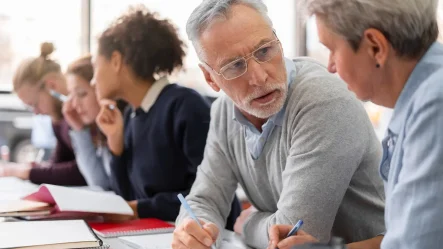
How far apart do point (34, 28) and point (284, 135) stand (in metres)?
3.21

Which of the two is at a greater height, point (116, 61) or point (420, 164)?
point (420, 164)

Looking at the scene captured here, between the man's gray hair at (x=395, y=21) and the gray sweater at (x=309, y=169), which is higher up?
the man's gray hair at (x=395, y=21)

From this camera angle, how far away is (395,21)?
973 millimetres

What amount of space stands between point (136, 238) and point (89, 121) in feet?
3.86

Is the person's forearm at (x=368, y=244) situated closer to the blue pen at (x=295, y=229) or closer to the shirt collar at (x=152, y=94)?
the blue pen at (x=295, y=229)

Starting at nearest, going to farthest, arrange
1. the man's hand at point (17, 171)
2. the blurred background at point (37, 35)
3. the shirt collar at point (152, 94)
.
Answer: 1. the shirt collar at point (152, 94)
2. the man's hand at point (17, 171)
3. the blurred background at point (37, 35)

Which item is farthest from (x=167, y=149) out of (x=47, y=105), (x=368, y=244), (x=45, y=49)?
(x=45, y=49)

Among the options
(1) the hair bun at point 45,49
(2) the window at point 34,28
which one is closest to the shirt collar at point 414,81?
(1) the hair bun at point 45,49

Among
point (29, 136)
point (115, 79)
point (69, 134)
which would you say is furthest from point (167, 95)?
point (29, 136)

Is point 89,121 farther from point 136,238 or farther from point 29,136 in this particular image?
point 29,136

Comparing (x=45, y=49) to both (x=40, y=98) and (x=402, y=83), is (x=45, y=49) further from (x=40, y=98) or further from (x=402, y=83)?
(x=402, y=83)

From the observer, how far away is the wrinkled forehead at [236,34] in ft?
4.69

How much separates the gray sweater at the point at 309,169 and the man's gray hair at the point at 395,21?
374 mm

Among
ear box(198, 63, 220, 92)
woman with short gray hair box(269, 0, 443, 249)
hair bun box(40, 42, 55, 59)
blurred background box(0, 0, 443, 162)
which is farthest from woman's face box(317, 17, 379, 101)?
blurred background box(0, 0, 443, 162)
